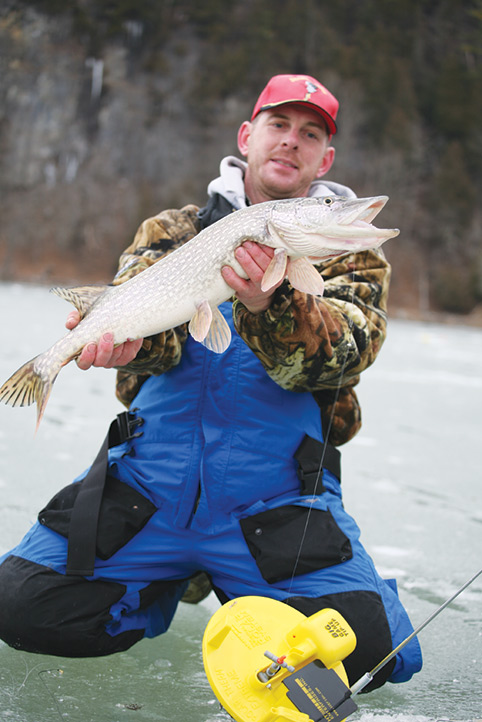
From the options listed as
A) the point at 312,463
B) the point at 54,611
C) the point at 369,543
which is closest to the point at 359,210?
the point at 312,463

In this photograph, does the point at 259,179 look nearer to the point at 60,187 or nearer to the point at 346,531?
the point at 346,531

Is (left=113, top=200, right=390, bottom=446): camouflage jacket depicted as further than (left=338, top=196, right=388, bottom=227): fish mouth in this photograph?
Yes

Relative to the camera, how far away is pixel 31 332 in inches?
389

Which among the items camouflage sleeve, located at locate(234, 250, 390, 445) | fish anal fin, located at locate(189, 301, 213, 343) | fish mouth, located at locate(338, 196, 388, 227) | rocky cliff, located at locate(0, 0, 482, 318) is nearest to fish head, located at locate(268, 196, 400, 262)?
fish mouth, located at locate(338, 196, 388, 227)

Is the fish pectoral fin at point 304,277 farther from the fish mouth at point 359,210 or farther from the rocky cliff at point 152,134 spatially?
the rocky cliff at point 152,134

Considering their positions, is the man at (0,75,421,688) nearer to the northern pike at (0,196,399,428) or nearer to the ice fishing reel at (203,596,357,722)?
the northern pike at (0,196,399,428)

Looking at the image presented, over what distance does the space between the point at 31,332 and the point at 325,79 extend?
31.1m

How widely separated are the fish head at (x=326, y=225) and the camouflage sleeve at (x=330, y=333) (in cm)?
18

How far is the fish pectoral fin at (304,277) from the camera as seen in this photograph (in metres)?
1.94

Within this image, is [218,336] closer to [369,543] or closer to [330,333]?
[330,333]

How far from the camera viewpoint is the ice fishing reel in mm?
1620

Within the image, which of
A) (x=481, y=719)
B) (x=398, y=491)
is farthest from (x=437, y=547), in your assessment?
(x=481, y=719)

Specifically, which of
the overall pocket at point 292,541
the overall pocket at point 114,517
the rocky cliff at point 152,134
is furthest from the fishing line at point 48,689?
the rocky cliff at point 152,134

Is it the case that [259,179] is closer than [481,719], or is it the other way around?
[481,719]
